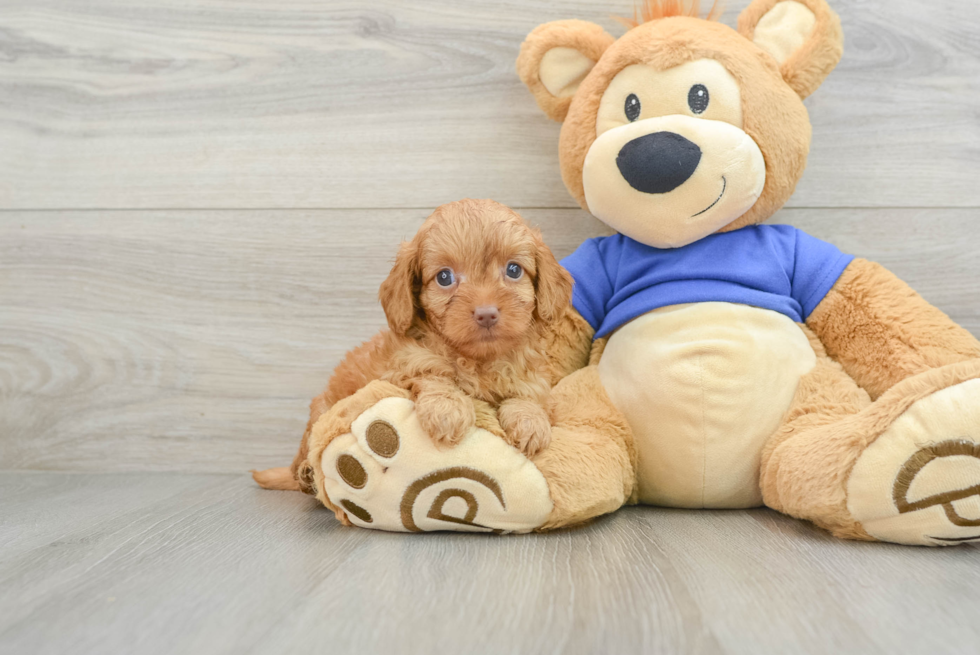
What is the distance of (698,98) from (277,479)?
1134mm

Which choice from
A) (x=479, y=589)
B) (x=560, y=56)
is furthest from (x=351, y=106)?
(x=479, y=589)

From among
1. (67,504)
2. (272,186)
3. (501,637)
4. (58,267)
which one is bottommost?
(67,504)

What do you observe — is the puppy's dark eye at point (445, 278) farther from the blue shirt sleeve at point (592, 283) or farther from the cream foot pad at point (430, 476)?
the blue shirt sleeve at point (592, 283)

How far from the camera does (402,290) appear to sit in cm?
112

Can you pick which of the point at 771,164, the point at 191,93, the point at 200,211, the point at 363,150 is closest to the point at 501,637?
the point at 771,164

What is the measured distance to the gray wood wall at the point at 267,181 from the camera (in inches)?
60.5

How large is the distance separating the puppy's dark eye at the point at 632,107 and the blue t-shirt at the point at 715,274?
24cm

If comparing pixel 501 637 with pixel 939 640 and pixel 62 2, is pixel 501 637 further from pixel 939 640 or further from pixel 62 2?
pixel 62 2

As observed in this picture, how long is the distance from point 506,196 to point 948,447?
991 mm

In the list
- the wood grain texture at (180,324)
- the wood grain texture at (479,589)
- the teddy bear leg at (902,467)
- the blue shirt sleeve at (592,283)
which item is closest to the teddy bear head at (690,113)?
the blue shirt sleeve at (592,283)

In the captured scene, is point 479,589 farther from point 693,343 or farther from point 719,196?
point 719,196

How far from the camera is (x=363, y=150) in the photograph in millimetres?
1612

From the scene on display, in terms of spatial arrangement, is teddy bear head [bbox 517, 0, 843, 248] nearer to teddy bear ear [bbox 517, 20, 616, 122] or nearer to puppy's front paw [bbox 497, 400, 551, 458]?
teddy bear ear [bbox 517, 20, 616, 122]

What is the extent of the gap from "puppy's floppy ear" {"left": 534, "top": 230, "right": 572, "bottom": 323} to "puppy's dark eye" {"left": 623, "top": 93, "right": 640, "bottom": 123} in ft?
1.01
